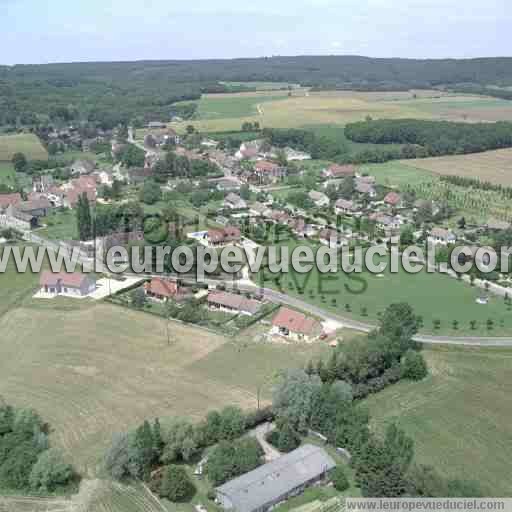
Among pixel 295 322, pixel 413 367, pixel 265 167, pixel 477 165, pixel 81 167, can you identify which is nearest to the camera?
pixel 413 367

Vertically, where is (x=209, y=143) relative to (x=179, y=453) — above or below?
above

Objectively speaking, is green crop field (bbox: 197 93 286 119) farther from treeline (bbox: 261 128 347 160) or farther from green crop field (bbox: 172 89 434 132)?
treeline (bbox: 261 128 347 160)

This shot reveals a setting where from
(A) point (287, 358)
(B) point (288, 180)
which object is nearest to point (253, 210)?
(B) point (288, 180)

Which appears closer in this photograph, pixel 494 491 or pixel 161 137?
pixel 494 491

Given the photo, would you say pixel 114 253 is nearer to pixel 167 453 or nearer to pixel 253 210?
pixel 253 210

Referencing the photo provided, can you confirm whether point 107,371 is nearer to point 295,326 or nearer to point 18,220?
point 295,326

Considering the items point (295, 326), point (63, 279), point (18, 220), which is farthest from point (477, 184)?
point (63, 279)

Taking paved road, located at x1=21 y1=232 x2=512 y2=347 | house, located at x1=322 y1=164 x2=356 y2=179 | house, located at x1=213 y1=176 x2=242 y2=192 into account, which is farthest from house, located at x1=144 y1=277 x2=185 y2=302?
house, located at x1=322 y1=164 x2=356 y2=179
